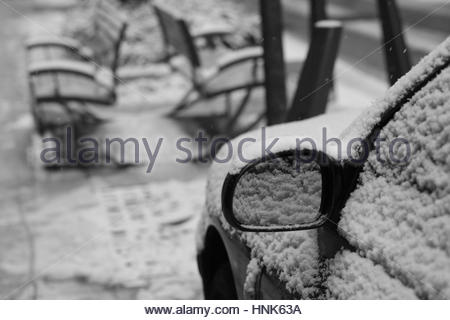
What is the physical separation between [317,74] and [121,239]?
5.68 ft

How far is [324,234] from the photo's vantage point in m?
1.81

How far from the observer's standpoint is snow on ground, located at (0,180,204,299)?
4.08 m

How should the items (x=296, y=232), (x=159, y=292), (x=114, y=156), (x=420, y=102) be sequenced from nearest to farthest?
(x=420, y=102) < (x=296, y=232) < (x=159, y=292) < (x=114, y=156)

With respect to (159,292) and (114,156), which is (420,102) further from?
(114,156)

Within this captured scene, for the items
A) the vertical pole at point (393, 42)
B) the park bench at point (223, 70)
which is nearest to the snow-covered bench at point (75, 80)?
the park bench at point (223, 70)

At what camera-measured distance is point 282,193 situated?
191 cm

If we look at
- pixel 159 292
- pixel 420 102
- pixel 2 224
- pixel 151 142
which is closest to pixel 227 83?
pixel 151 142

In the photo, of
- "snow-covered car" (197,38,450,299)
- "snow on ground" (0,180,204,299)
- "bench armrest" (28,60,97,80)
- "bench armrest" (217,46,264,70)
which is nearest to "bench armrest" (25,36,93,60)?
"bench armrest" (28,60,97,80)

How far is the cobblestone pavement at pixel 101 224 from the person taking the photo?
158 inches

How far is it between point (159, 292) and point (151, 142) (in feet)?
9.77

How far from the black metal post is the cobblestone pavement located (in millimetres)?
1193

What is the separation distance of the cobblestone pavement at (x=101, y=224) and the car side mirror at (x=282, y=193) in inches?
79.1

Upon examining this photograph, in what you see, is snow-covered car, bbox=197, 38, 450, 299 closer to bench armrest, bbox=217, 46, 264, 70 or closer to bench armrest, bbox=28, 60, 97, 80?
bench armrest, bbox=217, 46, 264, 70
